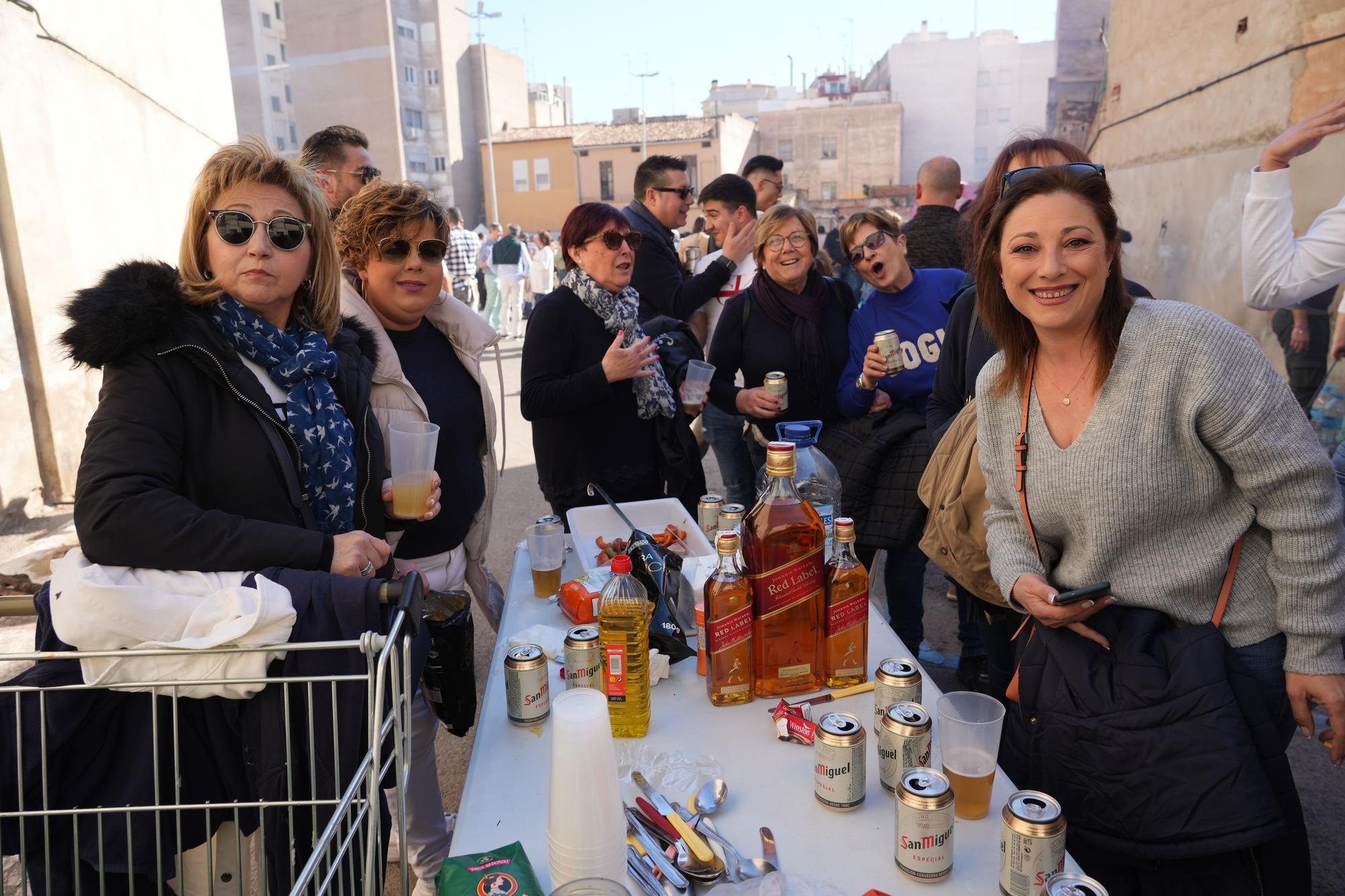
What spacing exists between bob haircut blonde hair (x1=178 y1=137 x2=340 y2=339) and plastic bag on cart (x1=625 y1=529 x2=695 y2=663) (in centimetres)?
101

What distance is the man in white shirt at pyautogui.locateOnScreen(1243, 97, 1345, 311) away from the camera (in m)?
2.77

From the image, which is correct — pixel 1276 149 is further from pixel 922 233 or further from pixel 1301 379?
pixel 1301 379

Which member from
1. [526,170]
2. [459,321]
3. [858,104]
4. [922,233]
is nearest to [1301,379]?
[922,233]

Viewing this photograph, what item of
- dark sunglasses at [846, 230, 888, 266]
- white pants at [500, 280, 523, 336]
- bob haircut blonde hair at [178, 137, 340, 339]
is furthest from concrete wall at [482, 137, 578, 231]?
bob haircut blonde hair at [178, 137, 340, 339]

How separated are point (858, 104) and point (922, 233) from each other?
166 feet

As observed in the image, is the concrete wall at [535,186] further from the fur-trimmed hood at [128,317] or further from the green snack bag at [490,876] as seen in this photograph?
the green snack bag at [490,876]

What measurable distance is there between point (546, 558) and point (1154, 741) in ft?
5.31

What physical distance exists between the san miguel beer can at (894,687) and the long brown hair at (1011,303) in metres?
0.74

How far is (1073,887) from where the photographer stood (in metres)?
Result: 1.18

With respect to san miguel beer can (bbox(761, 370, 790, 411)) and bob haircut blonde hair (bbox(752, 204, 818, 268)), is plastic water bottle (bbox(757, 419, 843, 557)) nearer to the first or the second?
san miguel beer can (bbox(761, 370, 790, 411))

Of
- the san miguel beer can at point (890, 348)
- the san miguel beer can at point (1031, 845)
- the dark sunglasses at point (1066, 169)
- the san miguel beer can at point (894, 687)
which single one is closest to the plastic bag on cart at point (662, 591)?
the san miguel beer can at point (894, 687)

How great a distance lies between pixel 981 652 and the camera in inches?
144

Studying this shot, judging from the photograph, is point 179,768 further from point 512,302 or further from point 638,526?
point 512,302

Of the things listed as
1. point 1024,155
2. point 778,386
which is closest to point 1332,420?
point 1024,155
